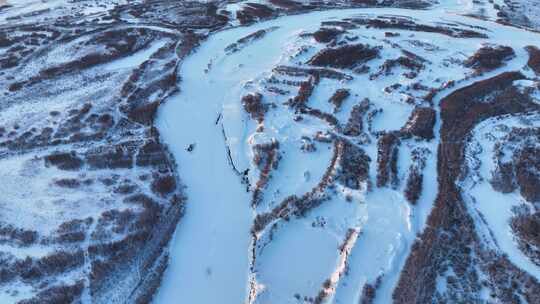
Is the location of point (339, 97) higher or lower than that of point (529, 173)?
higher

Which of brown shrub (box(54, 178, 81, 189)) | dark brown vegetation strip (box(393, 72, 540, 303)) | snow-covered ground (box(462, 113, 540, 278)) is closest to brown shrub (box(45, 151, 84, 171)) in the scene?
brown shrub (box(54, 178, 81, 189))

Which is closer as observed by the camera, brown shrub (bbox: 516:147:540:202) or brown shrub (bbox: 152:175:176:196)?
brown shrub (bbox: 516:147:540:202)

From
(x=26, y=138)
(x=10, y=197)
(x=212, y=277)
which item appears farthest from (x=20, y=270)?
(x=26, y=138)

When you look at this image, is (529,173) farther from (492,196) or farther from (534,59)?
(534,59)

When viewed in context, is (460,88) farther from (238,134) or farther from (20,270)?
(20,270)

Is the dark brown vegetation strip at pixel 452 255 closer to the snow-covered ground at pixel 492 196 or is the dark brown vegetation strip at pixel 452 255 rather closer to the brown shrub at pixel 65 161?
the snow-covered ground at pixel 492 196

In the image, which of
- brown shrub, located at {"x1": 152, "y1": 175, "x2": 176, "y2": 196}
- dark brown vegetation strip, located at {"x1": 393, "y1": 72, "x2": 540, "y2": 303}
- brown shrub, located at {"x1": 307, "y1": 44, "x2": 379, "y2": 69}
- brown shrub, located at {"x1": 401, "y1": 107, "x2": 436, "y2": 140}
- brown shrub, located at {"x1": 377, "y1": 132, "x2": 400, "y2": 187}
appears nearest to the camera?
dark brown vegetation strip, located at {"x1": 393, "y1": 72, "x2": 540, "y2": 303}

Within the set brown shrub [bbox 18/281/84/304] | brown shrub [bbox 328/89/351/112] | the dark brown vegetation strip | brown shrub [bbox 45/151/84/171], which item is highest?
brown shrub [bbox 328/89/351/112]

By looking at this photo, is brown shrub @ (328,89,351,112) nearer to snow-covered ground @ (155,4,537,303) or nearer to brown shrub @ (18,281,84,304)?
snow-covered ground @ (155,4,537,303)

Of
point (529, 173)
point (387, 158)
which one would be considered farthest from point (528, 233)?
point (387, 158)
